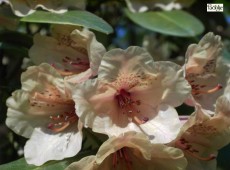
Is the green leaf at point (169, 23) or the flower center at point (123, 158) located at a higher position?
the green leaf at point (169, 23)

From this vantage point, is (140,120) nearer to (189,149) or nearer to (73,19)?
(189,149)

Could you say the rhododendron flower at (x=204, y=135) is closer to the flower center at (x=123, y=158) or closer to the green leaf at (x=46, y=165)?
the flower center at (x=123, y=158)

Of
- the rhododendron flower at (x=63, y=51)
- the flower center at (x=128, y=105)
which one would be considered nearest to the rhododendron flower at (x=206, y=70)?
the flower center at (x=128, y=105)

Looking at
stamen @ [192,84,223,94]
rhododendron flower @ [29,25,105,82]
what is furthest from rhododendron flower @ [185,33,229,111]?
rhododendron flower @ [29,25,105,82]

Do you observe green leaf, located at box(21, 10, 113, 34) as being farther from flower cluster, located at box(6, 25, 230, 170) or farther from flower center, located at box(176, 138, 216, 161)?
flower center, located at box(176, 138, 216, 161)

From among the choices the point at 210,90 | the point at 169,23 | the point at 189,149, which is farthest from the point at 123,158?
the point at 169,23

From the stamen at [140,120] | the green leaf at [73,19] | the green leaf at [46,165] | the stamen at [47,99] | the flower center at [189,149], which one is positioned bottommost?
the flower center at [189,149]
